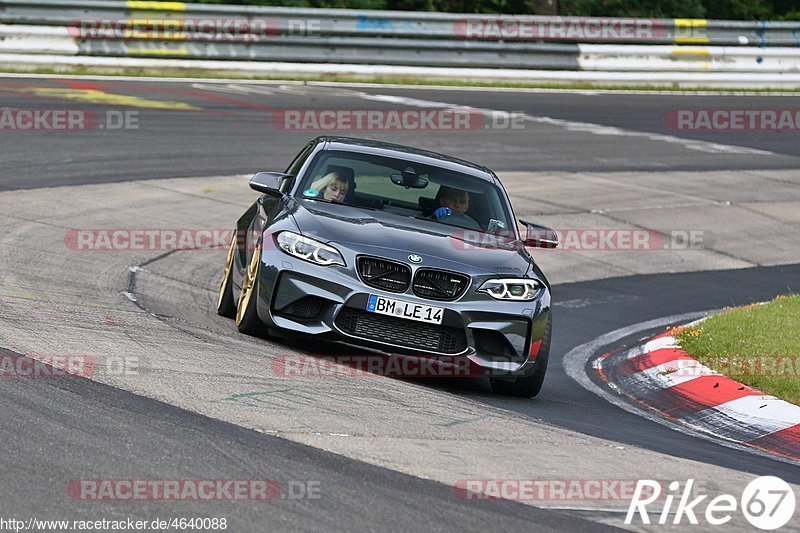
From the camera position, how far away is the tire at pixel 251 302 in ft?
26.5

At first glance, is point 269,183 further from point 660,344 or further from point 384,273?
point 660,344

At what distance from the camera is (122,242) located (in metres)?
12.0

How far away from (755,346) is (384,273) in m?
3.15

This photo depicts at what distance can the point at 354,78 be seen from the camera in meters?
23.5

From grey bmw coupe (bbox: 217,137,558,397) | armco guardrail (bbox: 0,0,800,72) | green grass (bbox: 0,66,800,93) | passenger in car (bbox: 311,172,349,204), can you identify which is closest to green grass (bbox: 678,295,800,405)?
grey bmw coupe (bbox: 217,137,558,397)

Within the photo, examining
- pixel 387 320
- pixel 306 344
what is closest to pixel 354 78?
pixel 306 344

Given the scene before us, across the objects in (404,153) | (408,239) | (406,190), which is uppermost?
(404,153)

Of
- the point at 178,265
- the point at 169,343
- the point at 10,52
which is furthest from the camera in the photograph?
the point at 10,52

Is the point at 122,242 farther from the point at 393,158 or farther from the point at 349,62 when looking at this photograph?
the point at 349,62

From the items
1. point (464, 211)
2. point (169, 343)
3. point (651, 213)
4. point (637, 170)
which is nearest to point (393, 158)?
point (464, 211)

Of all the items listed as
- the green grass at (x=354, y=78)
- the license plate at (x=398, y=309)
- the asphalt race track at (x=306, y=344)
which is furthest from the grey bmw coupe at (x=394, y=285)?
the green grass at (x=354, y=78)

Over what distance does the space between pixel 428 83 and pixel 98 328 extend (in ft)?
55.1

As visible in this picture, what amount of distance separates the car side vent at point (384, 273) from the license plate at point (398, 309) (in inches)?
4.1

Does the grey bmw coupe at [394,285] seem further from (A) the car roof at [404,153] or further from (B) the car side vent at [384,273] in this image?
(A) the car roof at [404,153]
